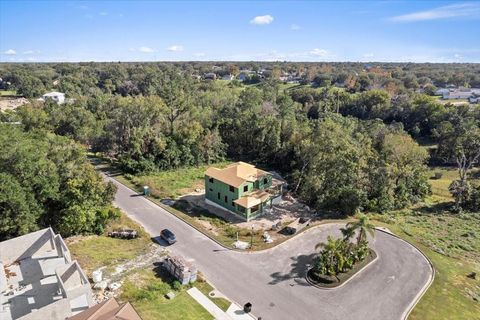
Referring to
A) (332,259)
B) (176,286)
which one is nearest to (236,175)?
(332,259)

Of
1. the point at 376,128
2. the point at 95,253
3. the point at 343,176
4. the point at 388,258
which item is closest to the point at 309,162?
the point at 343,176

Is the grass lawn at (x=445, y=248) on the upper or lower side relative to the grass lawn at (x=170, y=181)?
lower

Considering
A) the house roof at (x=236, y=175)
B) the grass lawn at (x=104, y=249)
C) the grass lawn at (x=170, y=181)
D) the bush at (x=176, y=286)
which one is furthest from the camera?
the grass lawn at (x=170, y=181)

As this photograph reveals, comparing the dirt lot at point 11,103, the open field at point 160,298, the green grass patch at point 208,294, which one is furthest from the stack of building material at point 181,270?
the dirt lot at point 11,103

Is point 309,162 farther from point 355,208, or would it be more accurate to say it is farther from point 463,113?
point 463,113

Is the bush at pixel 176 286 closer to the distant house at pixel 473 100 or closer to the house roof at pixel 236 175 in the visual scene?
the house roof at pixel 236 175

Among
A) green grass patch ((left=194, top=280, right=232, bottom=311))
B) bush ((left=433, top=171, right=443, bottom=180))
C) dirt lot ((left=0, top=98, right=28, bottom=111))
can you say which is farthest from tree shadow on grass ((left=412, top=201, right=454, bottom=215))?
dirt lot ((left=0, top=98, right=28, bottom=111))

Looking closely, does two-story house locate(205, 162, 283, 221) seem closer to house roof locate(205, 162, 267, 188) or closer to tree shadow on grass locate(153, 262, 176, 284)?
house roof locate(205, 162, 267, 188)

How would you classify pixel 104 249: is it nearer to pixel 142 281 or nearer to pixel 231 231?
pixel 142 281
